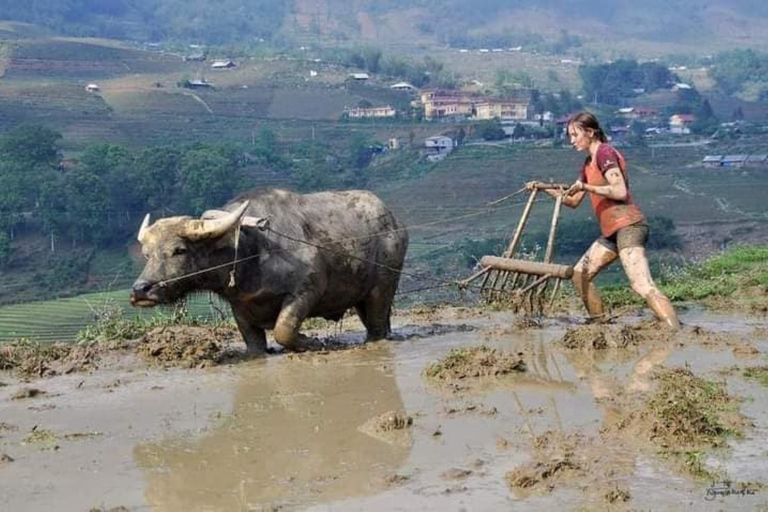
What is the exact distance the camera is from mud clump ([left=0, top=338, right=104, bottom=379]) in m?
8.36

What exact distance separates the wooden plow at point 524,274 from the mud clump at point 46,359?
8.82 feet

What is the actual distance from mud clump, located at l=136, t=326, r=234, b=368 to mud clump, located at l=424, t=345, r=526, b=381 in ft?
5.18

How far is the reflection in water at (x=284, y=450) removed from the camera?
5520 mm

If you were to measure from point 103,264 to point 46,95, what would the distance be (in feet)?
138

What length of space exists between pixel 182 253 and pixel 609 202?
122 inches

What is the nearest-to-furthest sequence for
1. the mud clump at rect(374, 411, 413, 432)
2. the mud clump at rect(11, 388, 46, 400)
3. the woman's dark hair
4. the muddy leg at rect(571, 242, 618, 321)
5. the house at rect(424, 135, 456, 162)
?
1. the mud clump at rect(374, 411, 413, 432)
2. the mud clump at rect(11, 388, 46, 400)
3. the woman's dark hair
4. the muddy leg at rect(571, 242, 618, 321)
5. the house at rect(424, 135, 456, 162)

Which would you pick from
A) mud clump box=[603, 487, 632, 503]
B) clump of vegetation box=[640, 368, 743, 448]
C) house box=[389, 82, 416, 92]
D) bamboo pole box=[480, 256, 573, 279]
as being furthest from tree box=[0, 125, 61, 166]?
mud clump box=[603, 487, 632, 503]

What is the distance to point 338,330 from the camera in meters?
10.5

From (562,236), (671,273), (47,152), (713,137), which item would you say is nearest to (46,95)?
(47,152)

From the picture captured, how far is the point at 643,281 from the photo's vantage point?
9.16 m

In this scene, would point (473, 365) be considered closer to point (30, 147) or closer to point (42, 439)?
point (42, 439)

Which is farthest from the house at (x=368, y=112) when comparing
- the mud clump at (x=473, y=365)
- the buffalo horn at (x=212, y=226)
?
the mud clump at (x=473, y=365)

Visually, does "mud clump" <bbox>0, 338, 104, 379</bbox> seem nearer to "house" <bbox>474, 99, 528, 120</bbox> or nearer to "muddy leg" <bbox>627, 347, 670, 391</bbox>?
"muddy leg" <bbox>627, 347, 670, 391</bbox>

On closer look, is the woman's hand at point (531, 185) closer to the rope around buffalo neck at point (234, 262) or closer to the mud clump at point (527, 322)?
the mud clump at point (527, 322)
